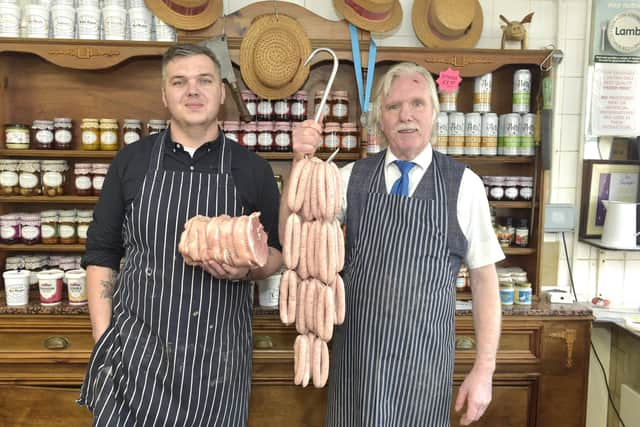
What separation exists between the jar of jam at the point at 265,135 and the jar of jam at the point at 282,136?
0.11 feet

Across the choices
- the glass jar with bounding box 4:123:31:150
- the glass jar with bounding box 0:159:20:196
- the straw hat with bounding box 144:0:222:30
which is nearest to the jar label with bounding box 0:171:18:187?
the glass jar with bounding box 0:159:20:196

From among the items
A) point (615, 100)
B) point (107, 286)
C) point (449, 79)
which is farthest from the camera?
point (615, 100)

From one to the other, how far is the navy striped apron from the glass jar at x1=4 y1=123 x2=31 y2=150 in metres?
1.99

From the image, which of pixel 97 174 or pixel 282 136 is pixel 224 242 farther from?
pixel 97 174

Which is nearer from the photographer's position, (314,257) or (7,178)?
(314,257)

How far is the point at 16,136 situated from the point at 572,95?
314 cm

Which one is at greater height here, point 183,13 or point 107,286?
point 183,13

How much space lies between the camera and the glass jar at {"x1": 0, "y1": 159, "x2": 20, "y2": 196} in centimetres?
263

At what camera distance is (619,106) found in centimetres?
291

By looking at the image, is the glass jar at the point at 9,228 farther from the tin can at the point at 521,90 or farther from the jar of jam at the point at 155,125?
the tin can at the point at 521,90

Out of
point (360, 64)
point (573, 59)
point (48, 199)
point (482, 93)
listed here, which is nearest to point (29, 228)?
point (48, 199)

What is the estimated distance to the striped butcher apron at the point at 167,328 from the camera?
1565mm

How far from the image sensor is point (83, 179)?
268 centimetres

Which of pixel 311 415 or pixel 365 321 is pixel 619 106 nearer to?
pixel 365 321
